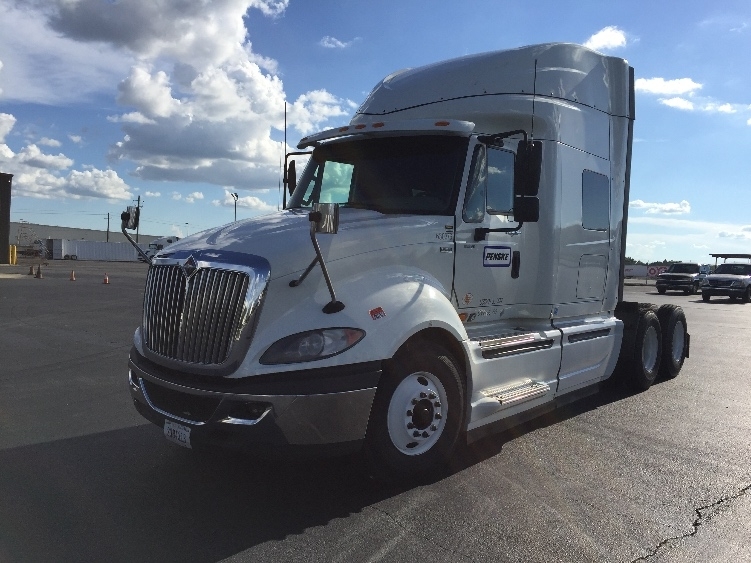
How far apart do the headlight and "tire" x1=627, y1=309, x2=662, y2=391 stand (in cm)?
505

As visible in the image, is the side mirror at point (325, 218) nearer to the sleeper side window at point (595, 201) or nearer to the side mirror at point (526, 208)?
the side mirror at point (526, 208)

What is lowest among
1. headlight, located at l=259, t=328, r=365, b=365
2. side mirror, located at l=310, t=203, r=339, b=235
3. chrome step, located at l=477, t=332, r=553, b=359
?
chrome step, located at l=477, t=332, r=553, b=359

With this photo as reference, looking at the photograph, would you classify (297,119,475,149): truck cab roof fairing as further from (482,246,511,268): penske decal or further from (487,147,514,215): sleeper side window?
(482,246,511,268): penske decal

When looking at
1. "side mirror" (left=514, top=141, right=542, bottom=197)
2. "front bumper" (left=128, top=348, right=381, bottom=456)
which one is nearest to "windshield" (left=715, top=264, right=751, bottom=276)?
"side mirror" (left=514, top=141, right=542, bottom=197)

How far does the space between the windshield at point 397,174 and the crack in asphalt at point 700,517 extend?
107 inches

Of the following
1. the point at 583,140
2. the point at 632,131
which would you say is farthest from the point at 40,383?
the point at 632,131

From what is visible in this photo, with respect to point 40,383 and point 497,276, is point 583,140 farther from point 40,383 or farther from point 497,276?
point 40,383

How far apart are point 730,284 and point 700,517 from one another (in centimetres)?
2843

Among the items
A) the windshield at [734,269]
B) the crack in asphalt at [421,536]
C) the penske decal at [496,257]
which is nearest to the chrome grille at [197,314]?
the crack in asphalt at [421,536]

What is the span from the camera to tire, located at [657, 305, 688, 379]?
27.7ft

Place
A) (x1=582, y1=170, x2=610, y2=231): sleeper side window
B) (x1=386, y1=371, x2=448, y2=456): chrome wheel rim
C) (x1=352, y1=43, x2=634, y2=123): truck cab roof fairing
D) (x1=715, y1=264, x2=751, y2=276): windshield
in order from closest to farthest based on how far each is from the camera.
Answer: (x1=386, y1=371, x2=448, y2=456): chrome wheel rim, (x1=352, y1=43, x2=634, y2=123): truck cab roof fairing, (x1=582, y1=170, x2=610, y2=231): sleeper side window, (x1=715, y1=264, x2=751, y2=276): windshield

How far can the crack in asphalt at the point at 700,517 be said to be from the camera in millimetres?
3424

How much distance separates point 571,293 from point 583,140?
165cm

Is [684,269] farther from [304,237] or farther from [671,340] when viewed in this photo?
[304,237]
